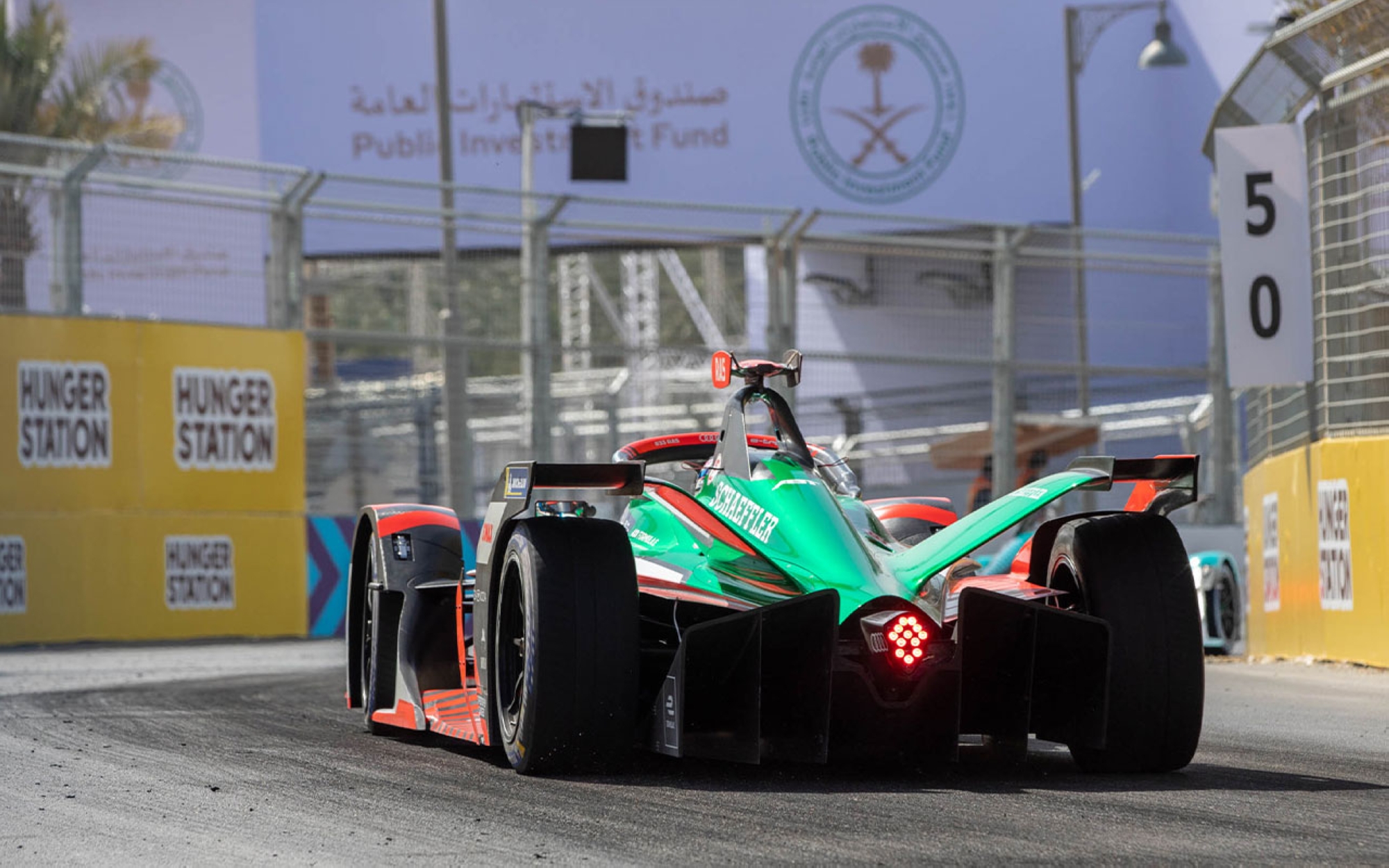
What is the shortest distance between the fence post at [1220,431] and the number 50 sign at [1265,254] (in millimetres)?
5920

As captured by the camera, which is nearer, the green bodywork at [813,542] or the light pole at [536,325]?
the green bodywork at [813,542]

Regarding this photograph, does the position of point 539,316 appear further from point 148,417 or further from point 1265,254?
point 1265,254

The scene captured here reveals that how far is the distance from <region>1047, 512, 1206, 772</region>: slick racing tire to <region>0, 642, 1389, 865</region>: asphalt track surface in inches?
4.1

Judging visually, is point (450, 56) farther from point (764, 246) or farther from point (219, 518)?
point (219, 518)

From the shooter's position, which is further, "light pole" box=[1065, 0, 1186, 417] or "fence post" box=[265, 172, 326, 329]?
"light pole" box=[1065, 0, 1186, 417]

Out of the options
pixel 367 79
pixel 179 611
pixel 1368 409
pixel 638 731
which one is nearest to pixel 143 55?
pixel 367 79

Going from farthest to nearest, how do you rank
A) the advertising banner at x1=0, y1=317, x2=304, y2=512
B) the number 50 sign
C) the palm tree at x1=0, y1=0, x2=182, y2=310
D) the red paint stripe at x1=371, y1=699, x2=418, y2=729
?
the palm tree at x1=0, y1=0, x2=182, y2=310 < the advertising banner at x1=0, y1=317, x2=304, y2=512 < the number 50 sign < the red paint stripe at x1=371, y1=699, x2=418, y2=729

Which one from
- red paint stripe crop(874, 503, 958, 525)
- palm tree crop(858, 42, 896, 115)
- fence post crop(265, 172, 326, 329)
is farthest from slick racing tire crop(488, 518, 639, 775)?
palm tree crop(858, 42, 896, 115)

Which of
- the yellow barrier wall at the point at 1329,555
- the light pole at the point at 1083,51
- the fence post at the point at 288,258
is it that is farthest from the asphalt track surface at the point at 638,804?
the light pole at the point at 1083,51

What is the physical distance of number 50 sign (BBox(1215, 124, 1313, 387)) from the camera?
11.8m

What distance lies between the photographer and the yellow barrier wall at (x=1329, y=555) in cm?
1052

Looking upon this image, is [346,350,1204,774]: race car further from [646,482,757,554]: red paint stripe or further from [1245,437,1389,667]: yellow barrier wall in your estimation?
[1245,437,1389,667]: yellow barrier wall

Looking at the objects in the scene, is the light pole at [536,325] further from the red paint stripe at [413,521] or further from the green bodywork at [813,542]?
the green bodywork at [813,542]

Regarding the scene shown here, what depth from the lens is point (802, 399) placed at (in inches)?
695
